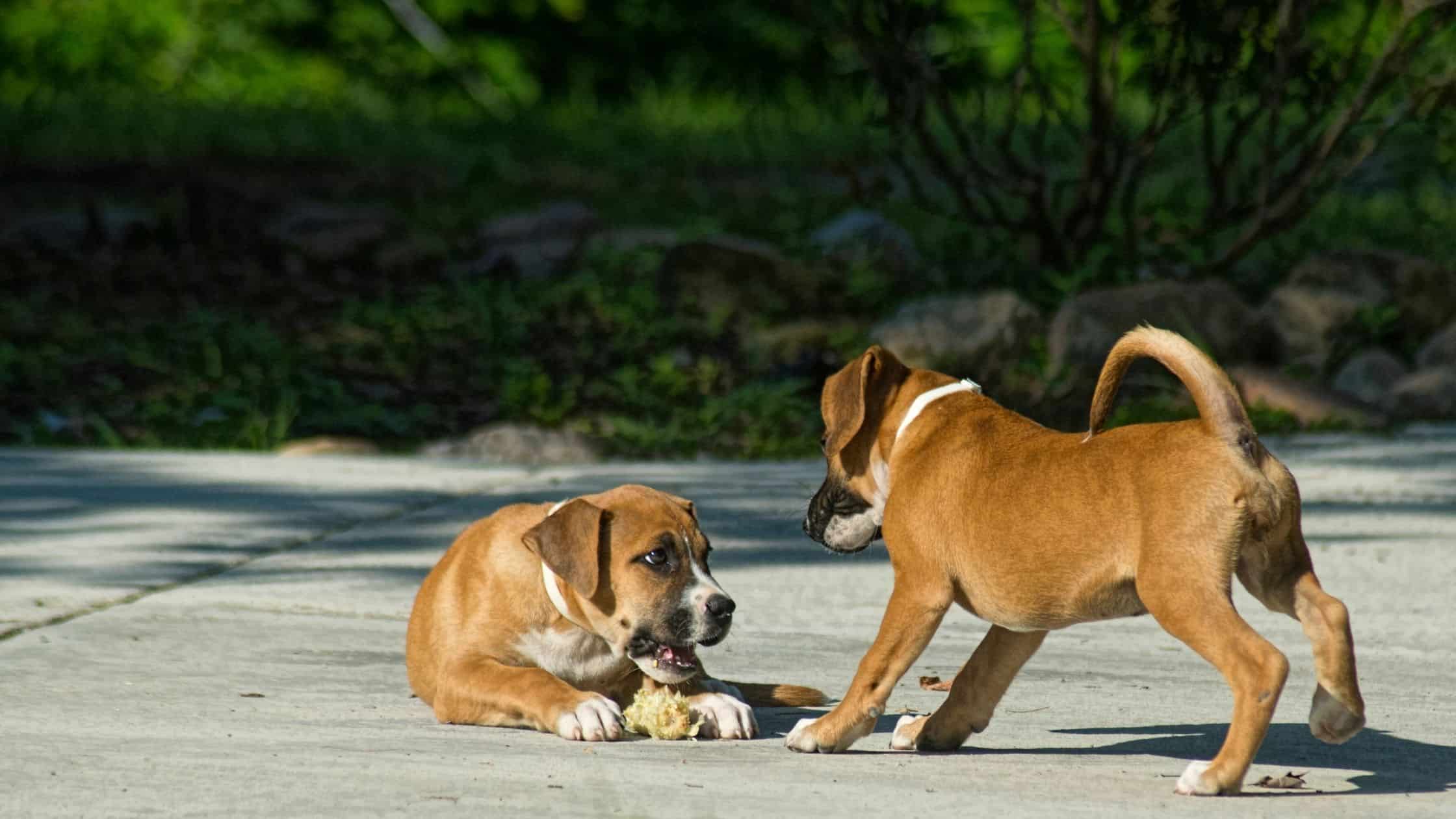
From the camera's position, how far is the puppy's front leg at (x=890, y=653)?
4.22 meters

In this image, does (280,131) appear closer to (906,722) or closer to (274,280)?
(274,280)

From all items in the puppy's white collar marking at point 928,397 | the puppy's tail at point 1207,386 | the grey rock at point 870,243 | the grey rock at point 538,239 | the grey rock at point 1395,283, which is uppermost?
the puppy's tail at point 1207,386

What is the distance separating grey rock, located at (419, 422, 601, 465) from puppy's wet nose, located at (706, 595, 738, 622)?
529 cm

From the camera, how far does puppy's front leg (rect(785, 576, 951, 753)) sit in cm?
422

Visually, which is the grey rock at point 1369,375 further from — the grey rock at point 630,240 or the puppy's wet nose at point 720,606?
the puppy's wet nose at point 720,606

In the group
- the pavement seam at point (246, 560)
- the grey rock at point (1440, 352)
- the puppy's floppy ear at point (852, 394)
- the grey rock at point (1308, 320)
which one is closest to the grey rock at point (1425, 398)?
the grey rock at point (1440, 352)

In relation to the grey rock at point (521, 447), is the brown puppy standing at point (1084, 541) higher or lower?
higher

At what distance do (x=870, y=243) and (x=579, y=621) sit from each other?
9369 mm

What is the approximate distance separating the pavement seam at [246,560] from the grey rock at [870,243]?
5491mm

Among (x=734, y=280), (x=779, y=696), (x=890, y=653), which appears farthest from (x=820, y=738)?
(x=734, y=280)

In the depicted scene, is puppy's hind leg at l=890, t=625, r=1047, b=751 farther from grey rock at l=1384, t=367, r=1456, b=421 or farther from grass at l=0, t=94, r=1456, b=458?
grey rock at l=1384, t=367, r=1456, b=421

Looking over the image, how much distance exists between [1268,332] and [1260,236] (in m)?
0.63

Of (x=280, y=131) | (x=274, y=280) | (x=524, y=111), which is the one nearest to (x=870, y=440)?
(x=274, y=280)

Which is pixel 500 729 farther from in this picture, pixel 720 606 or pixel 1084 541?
pixel 1084 541
